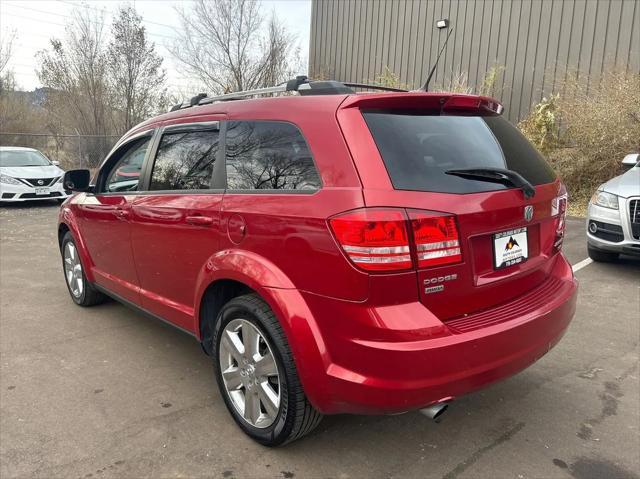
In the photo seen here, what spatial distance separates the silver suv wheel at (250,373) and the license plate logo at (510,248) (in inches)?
45.1

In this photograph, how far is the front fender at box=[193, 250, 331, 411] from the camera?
2191 millimetres

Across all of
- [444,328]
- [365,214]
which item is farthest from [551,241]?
[365,214]

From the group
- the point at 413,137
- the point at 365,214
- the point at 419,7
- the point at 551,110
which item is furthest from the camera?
the point at 419,7

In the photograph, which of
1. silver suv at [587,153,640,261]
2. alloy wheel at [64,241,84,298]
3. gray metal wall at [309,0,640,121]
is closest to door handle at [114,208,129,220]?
alloy wheel at [64,241,84,298]

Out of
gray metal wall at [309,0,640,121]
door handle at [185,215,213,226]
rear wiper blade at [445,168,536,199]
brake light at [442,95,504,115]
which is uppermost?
gray metal wall at [309,0,640,121]

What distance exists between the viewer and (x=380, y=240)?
6.71 feet

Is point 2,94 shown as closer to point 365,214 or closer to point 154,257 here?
point 154,257

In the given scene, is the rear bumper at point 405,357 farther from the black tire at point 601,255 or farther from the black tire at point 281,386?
the black tire at point 601,255

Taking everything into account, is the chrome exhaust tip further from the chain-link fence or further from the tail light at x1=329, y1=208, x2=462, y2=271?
the chain-link fence

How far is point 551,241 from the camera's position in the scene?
9.10ft

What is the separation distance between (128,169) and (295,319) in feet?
7.53

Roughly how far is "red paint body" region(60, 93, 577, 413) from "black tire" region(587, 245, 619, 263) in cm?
403

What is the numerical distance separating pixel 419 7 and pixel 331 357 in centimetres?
1629

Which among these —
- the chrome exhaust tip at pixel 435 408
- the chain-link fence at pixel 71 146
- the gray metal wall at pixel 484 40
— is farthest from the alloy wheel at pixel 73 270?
the chain-link fence at pixel 71 146
